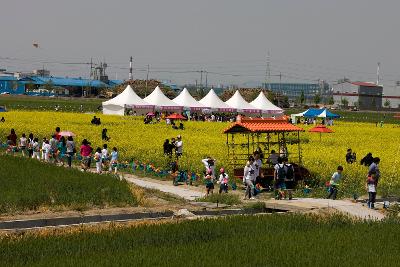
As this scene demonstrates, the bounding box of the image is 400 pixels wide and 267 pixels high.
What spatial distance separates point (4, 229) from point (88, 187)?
5.66 metres

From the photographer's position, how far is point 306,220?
18.4 meters

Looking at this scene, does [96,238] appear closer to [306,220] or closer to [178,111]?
[306,220]

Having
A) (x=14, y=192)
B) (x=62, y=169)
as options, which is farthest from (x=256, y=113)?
(x=14, y=192)

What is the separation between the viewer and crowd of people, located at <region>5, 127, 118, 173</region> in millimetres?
30156

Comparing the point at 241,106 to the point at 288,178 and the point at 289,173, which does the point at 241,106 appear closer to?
the point at 289,173

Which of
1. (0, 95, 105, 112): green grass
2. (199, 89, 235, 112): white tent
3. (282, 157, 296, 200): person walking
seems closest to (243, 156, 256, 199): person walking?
(282, 157, 296, 200): person walking

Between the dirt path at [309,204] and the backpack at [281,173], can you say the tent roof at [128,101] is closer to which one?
the dirt path at [309,204]

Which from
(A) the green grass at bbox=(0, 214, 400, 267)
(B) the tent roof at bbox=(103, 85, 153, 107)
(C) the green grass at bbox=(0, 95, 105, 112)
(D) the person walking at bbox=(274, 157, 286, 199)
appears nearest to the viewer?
(A) the green grass at bbox=(0, 214, 400, 267)

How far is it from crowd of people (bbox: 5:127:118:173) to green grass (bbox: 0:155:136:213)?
13.7 ft

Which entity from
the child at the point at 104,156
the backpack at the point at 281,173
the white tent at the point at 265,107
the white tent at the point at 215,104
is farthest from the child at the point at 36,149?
the white tent at the point at 265,107

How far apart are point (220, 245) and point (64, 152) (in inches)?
770

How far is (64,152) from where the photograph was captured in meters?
33.1

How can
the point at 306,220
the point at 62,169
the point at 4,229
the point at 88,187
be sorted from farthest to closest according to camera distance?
the point at 62,169 → the point at 88,187 → the point at 306,220 → the point at 4,229

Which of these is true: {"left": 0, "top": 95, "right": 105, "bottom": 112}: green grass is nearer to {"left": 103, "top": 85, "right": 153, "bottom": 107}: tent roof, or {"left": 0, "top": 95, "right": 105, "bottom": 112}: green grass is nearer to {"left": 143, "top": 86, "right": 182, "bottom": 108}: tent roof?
{"left": 103, "top": 85, "right": 153, "bottom": 107}: tent roof
